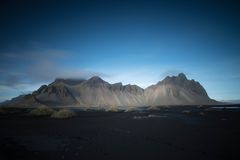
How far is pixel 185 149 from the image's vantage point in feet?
46.8

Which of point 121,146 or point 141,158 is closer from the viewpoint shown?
point 141,158

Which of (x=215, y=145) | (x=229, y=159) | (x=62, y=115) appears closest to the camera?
(x=229, y=159)

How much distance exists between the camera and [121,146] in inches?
619

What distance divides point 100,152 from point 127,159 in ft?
8.76

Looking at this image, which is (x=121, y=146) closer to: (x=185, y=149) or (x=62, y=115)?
(x=185, y=149)

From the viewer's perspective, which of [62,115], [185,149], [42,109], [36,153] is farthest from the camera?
[42,109]

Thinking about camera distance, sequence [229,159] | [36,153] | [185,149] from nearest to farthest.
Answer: [229,159]
[36,153]
[185,149]

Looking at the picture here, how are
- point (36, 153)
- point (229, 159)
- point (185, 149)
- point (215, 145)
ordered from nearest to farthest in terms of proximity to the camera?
point (229, 159), point (36, 153), point (185, 149), point (215, 145)

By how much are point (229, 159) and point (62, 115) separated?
145 feet

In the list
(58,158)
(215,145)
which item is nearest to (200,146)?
(215,145)

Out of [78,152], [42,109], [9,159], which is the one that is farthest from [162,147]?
[42,109]

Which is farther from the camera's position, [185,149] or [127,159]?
[185,149]

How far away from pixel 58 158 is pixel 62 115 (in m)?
39.4

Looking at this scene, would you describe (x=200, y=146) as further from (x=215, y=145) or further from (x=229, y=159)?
(x=229, y=159)
